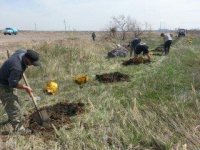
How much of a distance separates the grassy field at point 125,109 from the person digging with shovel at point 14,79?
0.38 m

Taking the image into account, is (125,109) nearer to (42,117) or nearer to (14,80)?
(42,117)

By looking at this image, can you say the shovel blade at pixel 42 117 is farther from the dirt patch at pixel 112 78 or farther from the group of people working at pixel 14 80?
the dirt patch at pixel 112 78

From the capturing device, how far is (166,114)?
811 centimetres

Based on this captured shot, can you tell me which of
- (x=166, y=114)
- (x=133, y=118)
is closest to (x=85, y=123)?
(x=133, y=118)

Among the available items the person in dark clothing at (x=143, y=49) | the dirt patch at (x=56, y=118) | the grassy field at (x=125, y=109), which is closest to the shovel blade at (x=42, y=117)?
the dirt patch at (x=56, y=118)

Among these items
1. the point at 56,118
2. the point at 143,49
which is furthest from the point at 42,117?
the point at 143,49

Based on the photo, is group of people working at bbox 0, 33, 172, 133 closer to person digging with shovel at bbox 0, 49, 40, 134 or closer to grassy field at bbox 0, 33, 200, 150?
person digging with shovel at bbox 0, 49, 40, 134

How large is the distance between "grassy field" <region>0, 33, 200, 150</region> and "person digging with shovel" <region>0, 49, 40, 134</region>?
384mm

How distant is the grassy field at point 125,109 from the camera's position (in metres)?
7.21

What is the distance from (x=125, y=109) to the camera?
30.9 feet

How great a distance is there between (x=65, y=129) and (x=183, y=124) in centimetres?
238

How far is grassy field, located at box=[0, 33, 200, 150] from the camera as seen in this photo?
23.6 ft

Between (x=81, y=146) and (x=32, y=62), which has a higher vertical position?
(x=32, y=62)

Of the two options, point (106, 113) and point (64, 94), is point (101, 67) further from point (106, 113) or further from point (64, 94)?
point (106, 113)
